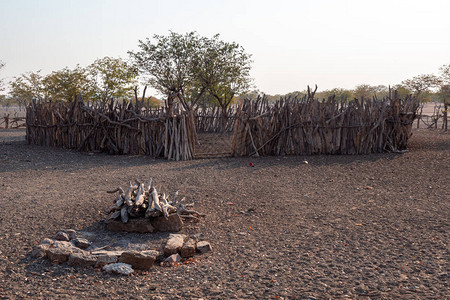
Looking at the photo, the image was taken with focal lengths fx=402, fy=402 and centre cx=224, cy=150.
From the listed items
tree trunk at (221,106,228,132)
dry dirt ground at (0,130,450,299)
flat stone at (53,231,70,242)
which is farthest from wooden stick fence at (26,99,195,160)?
flat stone at (53,231,70,242)

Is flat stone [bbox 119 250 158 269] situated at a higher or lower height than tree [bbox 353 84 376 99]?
lower

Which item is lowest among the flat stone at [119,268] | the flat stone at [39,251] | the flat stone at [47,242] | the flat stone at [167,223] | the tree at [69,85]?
the flat stone at [119,268]

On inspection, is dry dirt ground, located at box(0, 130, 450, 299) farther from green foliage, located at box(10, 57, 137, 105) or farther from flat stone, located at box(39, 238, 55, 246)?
green foliage, located at box(10, 57, 137, 105)

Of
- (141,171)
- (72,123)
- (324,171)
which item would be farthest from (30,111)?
(324,171)

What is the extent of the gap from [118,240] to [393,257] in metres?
2.72

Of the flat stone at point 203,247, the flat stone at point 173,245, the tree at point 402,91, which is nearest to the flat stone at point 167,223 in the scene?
the flat stone at point 173,245

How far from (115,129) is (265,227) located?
23.9ft

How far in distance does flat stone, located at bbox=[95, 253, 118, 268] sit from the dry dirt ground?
89mm

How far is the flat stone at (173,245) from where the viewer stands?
379 centimetres

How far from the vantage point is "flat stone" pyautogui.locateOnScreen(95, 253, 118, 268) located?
3.55 m

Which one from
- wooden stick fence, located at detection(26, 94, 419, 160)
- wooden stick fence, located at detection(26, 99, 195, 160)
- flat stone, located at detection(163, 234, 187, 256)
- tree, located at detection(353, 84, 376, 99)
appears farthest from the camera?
tree, located at detection(353, 84, 376, 99)

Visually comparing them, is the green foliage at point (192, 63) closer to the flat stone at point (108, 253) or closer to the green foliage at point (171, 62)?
the green foliage at point (171, 62)

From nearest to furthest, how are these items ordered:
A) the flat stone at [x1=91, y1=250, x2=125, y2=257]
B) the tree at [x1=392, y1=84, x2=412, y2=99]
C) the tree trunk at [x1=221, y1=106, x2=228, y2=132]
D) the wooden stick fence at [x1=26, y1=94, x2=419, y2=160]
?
the flat stone at [x1=91, y1=250, x2=125, y2=257] < the wooden stick fence at [x1=26, y1=94, x2=419, y2=160] < the tree trunk at [x1=221, y1=106, x2=228, y2=132] < the tree at [x1=392, y1=84, x2=412, y2=99]

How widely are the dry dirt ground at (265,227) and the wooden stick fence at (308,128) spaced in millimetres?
1369
